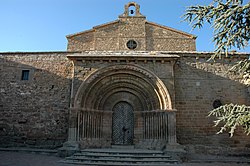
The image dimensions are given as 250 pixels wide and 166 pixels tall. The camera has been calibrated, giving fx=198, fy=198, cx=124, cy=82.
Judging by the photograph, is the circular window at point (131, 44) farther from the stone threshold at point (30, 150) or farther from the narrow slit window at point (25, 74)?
the stone threshold at point (30, 150)

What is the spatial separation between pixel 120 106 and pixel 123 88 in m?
0.84

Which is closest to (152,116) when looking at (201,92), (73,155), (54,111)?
(201,92)

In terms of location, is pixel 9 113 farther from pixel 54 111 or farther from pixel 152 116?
pixel 152 116

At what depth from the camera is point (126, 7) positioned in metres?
13.5

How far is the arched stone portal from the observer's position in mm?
8047

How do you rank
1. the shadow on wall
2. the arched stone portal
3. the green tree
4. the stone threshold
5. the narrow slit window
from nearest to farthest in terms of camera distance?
the green tree → the stone threshold → the arched stone portal → the shadow on wall → the narrow slit window

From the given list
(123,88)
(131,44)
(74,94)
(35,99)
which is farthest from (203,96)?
(35,99)

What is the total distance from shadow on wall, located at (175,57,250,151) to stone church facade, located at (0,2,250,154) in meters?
0.04

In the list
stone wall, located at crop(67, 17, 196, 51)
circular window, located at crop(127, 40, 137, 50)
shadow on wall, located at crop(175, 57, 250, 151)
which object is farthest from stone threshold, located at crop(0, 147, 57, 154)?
circular window, located at crop(127, 40, 137, 50)

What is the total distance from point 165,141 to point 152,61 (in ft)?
11.0

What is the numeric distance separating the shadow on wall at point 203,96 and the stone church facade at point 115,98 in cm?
4

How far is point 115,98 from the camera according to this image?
8.99m

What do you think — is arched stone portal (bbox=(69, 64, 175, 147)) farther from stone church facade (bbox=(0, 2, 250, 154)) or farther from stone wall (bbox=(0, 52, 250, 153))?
stone wall (bbox=(0, 52, 250, 153))

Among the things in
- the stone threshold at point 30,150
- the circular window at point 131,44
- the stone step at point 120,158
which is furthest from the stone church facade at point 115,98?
the circular window at point 131,44
